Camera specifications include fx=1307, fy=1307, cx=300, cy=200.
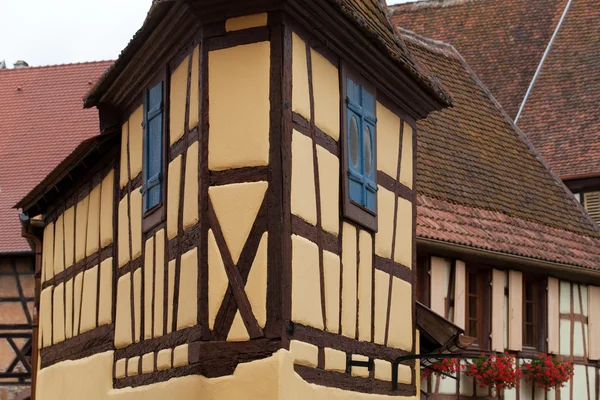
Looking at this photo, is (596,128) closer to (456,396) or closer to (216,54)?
(456,396)

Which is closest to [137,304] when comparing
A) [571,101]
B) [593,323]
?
[593,323]

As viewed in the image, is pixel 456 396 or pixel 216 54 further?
pixel 456 396

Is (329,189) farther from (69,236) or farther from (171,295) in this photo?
(69,236)

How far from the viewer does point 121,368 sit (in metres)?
11.5

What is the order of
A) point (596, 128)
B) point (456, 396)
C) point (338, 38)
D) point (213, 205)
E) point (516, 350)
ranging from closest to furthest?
point (213, 205) < point (338, 38) < point (456, 396) < point (516, 350) < point (596, 128)

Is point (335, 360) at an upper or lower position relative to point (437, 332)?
lower

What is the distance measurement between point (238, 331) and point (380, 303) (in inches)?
91.7

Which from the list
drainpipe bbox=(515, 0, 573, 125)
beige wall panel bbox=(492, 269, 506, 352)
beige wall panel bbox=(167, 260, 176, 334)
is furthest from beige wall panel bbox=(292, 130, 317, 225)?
drainpipe bbox=(515, 0, 573, 125)

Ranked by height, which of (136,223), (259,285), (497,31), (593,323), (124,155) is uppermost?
(497,31)

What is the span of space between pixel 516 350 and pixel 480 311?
786 millimetres

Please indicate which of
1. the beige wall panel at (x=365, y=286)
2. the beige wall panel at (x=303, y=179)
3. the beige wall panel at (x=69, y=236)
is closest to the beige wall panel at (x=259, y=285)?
the beige wall panel at (x=303, y=179)

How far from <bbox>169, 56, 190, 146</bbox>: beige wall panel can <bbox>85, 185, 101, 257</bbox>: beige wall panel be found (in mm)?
3055

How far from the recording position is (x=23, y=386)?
2434 cm

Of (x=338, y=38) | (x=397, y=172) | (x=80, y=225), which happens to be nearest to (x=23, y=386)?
(x=80, y=225)
